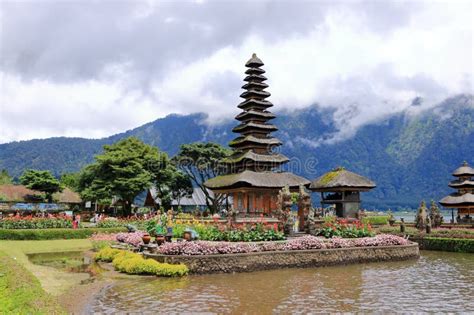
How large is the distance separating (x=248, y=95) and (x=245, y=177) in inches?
382

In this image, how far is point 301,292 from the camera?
16.1 m

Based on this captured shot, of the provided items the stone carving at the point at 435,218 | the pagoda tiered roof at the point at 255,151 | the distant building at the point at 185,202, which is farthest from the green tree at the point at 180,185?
the stone carving at the point at 435,218

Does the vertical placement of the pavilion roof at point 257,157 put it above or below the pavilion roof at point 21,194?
above

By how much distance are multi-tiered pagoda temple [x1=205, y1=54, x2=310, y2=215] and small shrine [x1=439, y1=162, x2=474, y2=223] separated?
1351cm

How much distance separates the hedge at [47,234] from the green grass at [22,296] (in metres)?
19.4

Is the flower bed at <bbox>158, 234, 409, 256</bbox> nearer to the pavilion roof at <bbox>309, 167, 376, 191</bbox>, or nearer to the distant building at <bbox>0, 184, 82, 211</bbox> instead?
the pavilion roof at <bbox>309, 167, 376, 191</bbox>

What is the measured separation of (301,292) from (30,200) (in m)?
47.8

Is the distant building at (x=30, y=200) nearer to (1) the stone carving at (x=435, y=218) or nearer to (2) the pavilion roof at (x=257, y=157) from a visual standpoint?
(2) the pavilion roof at (x=257, y=157)

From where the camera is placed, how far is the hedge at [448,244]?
29.3 metres

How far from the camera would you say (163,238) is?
22.0 metres

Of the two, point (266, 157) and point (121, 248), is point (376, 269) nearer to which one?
point (121, 248)

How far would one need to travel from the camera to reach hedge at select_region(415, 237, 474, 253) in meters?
29.3

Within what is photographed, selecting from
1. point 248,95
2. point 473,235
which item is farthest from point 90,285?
point 248,95

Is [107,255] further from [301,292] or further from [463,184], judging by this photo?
[463,184]
